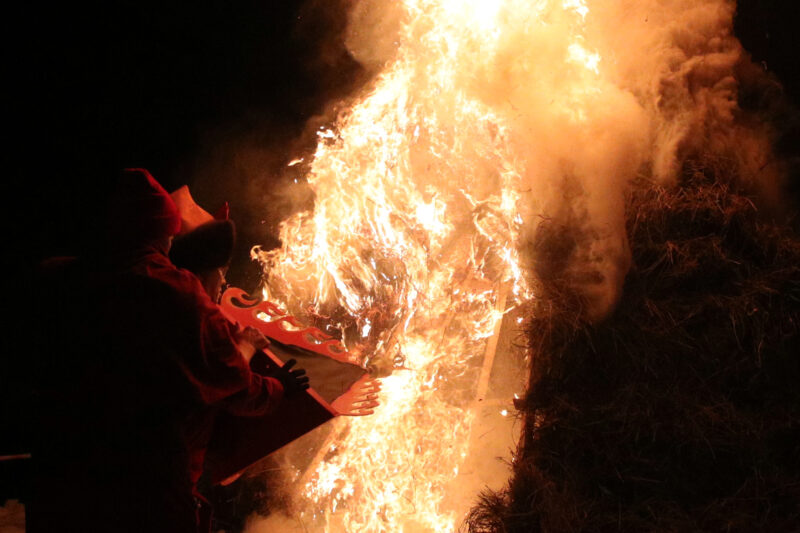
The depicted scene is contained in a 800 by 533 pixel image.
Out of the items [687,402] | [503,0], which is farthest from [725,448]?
[503,0]

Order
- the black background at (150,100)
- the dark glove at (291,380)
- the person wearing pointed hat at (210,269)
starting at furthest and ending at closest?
the black background at (150,100) < the dark glove at (291,380) < the person wearing pointed hat at (210,269)

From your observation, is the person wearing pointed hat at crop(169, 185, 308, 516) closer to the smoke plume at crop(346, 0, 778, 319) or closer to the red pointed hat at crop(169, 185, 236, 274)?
the red pointed hat at crop(169, 185, 236, 274)

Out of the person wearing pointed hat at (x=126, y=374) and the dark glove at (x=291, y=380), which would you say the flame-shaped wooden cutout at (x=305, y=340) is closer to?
the dark glove at (x=291, y=380)

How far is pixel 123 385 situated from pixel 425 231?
2341mm

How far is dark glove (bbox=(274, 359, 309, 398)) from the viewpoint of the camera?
9.23 feet

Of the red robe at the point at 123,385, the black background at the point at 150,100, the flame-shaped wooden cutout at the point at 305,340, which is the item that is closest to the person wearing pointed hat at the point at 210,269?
the red robe at the point at 123,385

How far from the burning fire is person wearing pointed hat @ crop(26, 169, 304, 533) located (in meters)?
1.63

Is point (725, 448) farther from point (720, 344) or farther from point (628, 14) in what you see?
point (628, 14)

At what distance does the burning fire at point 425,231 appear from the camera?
354 cm

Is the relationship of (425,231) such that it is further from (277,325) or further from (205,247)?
(205,247)

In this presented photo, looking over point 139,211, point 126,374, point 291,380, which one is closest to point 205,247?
point 139,211

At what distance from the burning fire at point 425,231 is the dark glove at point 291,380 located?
1.16 metres

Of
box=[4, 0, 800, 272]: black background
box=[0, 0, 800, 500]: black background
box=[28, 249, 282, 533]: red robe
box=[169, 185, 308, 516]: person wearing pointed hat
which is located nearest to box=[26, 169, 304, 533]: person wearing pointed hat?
box=[28, 249, 282, 533]: red robe

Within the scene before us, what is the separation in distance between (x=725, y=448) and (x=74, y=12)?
557 cm
